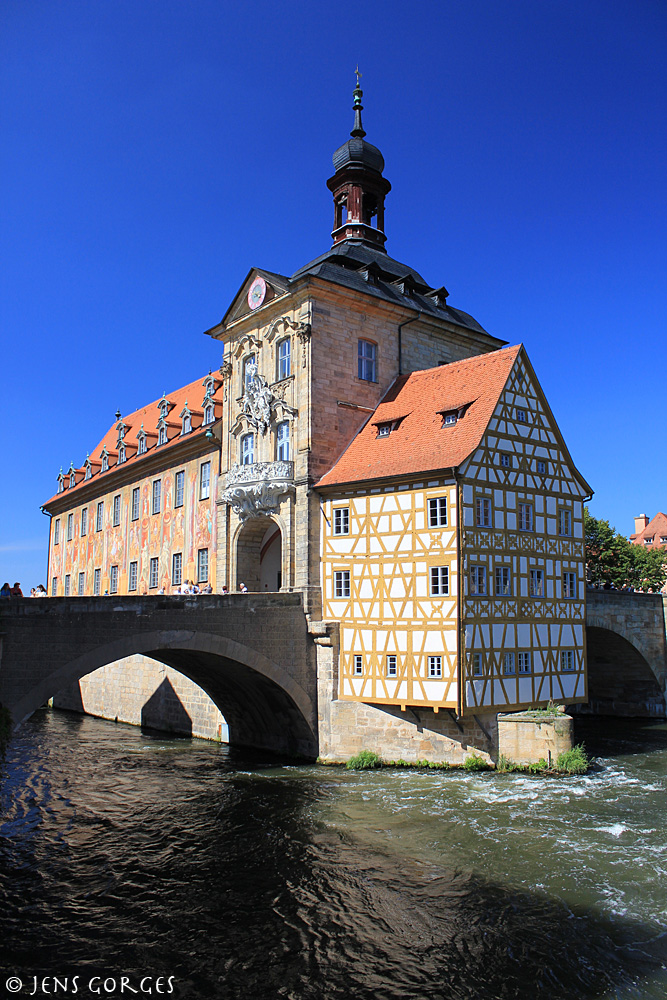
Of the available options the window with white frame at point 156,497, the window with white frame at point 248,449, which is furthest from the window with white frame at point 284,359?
the window with white frame at point 156,497

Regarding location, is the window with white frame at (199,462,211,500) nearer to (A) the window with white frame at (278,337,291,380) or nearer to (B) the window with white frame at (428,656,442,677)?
(A) the window with white frame at (278,337,291,380)

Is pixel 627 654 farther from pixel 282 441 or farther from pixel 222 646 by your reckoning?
pixel 222 646

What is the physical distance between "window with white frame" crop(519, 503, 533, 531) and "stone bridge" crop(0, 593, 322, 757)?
6.85 m

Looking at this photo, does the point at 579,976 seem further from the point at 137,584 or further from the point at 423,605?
the point at 137,584

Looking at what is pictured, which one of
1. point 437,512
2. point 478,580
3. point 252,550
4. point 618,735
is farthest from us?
point 618,735

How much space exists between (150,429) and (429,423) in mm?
20076

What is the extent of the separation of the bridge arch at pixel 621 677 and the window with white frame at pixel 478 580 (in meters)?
12.2

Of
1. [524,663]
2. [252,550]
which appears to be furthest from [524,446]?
[252,550]

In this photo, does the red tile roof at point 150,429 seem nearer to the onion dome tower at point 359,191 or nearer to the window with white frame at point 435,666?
the onion dome tower at point 359,191

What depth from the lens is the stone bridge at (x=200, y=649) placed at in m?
17.7

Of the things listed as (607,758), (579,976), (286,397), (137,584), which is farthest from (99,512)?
(579,976)

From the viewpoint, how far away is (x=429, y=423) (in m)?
24.1

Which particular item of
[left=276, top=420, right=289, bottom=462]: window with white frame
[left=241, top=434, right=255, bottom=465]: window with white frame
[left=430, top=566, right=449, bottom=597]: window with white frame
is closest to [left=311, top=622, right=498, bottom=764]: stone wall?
[left=430, top=566, right=449, bottom=597]: window with white frame

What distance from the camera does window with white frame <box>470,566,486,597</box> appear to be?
69.9 ft
